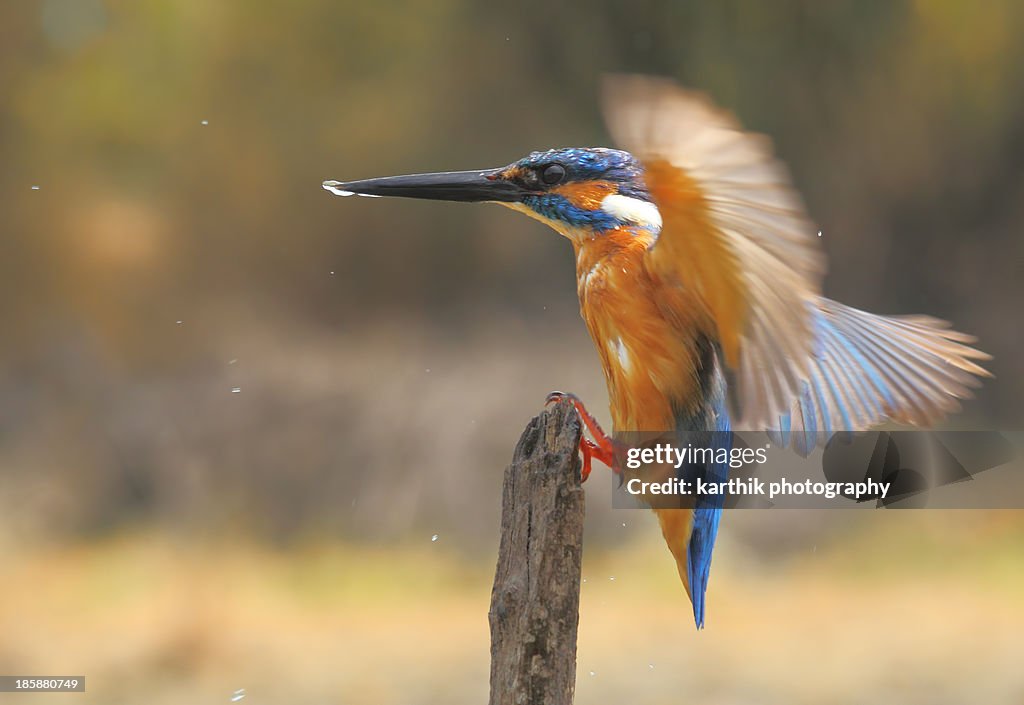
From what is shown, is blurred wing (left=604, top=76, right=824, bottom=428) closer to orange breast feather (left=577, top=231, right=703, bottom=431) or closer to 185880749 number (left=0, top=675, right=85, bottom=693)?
orange breast feather (left=577, top=231, right=703, bottom=431)

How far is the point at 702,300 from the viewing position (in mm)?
1192

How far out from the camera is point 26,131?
3.12m

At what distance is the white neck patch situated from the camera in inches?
50.4

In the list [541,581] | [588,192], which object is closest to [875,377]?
[588,192]

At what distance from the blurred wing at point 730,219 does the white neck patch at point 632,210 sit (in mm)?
116

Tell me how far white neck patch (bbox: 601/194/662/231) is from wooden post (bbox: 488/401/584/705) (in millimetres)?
281

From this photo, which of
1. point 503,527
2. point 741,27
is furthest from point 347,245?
point 503,527

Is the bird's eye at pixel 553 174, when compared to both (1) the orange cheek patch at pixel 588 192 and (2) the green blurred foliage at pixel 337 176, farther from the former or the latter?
(2) the green blurred foliage at pixel 337 176

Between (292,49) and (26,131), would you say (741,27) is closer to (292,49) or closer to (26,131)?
(292,49)

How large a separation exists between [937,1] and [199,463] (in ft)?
8.11

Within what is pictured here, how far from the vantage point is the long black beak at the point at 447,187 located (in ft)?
4.47

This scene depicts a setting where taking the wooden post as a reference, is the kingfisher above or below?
above

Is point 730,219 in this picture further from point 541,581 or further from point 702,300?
point 541,581

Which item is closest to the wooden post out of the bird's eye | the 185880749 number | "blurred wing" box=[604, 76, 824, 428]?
"blurred wing" box=[604, 76, 824, 428]
